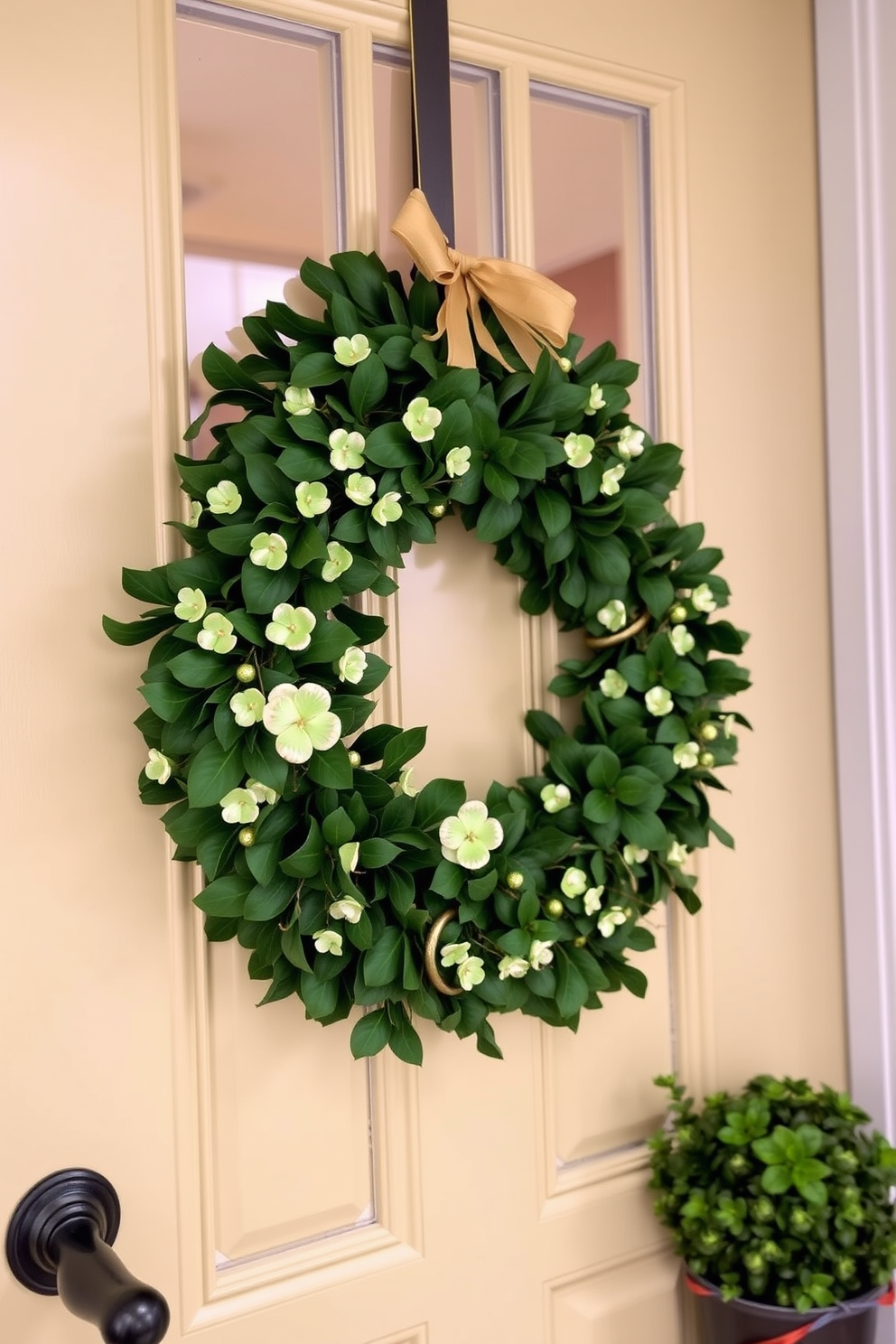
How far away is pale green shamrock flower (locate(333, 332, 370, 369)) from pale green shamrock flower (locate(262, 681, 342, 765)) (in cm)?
26

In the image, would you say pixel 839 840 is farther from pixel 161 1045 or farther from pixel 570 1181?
pixel 161 1045

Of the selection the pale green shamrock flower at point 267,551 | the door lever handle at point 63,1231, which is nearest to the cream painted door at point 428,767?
the door lever handle at point 63,1231

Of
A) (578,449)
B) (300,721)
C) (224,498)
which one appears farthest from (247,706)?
(578,449)

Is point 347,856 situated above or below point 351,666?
below

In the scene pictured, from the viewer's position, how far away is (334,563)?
0.81 meters

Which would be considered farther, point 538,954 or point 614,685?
point 614,685

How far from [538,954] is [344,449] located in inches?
16.9

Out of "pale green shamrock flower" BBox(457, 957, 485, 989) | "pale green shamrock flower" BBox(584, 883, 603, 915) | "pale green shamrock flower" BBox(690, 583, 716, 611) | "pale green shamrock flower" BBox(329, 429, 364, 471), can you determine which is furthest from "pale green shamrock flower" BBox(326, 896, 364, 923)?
"pale green shamrock flower" BBox(690, 583, 716, 611)

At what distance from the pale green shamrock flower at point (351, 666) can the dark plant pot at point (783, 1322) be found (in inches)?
26.3

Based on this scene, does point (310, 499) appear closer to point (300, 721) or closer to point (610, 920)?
point (300, 721)

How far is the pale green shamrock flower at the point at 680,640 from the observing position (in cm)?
98

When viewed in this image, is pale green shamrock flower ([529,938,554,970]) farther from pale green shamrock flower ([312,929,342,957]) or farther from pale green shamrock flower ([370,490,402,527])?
pale green shamrock flower ([370,490,402,527])

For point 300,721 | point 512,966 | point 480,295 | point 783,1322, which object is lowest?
point 783,1322

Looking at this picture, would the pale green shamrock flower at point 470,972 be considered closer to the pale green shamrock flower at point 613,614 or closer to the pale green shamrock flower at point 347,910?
the pale green shamrock flower at point 347,910
